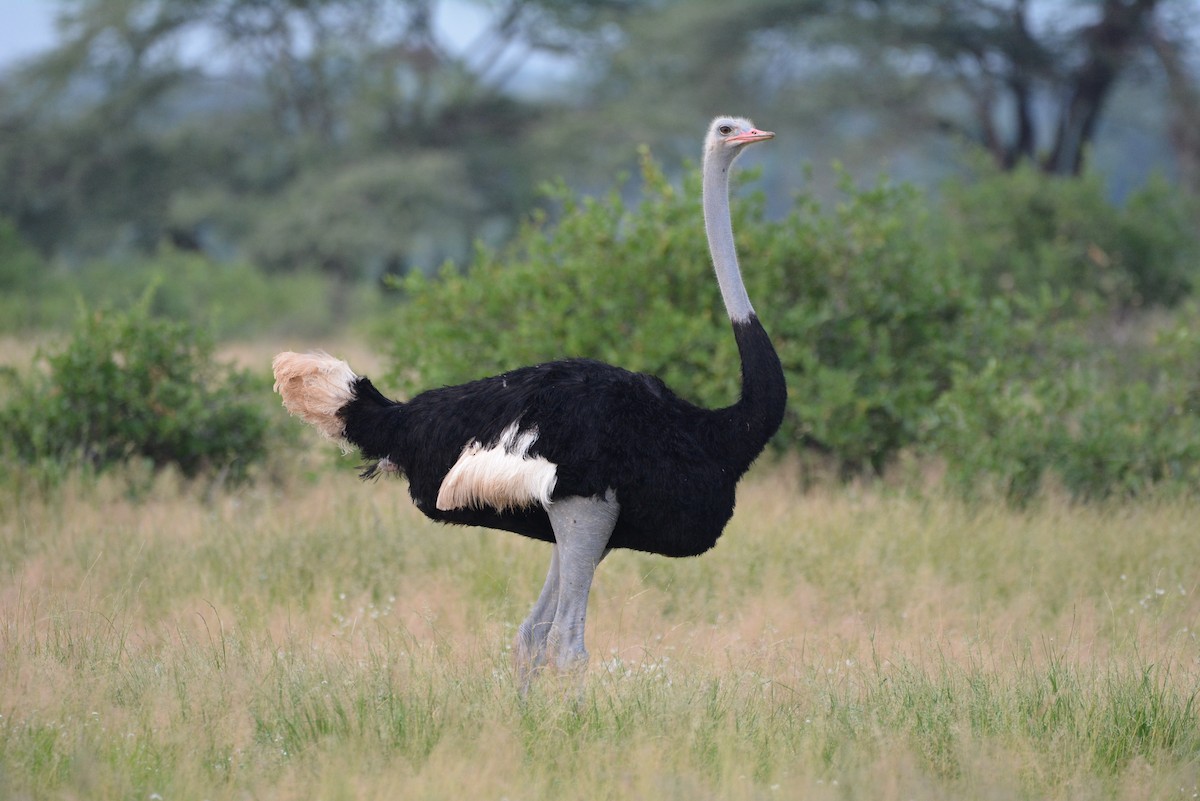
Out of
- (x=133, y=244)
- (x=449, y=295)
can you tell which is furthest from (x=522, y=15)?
(x=449, y=295)

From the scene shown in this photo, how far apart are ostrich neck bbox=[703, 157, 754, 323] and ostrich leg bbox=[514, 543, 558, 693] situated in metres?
0.87

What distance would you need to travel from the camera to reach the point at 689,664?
15.4 feet

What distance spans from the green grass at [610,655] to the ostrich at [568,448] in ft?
1.21

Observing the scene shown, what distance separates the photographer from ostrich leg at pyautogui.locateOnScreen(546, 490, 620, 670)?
4.08 meters

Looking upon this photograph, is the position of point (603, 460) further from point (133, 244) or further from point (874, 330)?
point (133, 244)

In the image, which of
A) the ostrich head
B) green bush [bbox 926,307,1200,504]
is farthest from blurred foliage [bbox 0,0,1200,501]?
the ostrich head

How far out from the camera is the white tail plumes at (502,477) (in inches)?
157

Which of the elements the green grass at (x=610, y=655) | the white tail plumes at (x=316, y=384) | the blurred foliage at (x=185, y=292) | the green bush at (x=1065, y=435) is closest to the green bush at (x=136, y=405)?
the green grass at (x=610, y=655)

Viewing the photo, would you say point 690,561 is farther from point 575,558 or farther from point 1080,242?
point 1080,242

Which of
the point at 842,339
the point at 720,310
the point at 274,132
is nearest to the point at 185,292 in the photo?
the point at 274,132

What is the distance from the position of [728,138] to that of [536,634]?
5.25ft

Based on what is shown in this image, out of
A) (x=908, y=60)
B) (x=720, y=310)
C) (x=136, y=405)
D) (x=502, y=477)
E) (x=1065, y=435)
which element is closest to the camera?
(x=502, y=477)

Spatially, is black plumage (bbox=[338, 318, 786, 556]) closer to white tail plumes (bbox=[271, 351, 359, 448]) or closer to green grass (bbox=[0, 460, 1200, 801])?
white tail plumes (bbox=[271, 351, 359, 448])

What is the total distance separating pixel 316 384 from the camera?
4406 millimetres
